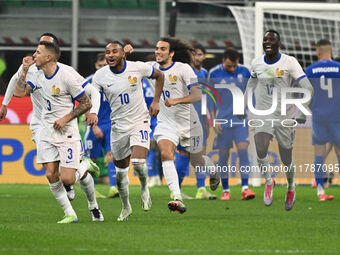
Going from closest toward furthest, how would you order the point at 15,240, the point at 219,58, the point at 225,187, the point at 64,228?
the point at 15,240 < the point at 64,228 < the point at 225,187 < the point at 219,58

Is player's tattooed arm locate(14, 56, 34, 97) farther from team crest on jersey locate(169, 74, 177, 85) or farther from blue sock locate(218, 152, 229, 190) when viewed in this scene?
blue sock locate(218, 152, 229, 190)

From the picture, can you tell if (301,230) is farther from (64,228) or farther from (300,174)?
(300,174)

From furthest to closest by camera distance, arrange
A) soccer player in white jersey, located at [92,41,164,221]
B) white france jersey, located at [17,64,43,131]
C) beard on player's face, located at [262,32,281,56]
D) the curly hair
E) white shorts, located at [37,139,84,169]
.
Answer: the curly hair, beard on player's face, located at [262,32,281,56], soccer player in white jersey, located at [92,41,164,221], white france jersey, located at [17,64,43,131], white shorts, located at [37,139,84,169]

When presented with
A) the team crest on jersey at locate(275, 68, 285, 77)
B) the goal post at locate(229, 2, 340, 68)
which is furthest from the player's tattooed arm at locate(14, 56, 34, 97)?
the goal post at locate(229, 2, 340, 68)

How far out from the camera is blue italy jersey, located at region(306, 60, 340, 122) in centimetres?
1473

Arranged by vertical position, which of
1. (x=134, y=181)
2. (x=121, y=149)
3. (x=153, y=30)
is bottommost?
(x=134, y=181)

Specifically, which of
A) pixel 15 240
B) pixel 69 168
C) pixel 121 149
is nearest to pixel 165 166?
pixel 121 149

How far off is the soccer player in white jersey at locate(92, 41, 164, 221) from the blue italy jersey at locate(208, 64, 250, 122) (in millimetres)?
4154

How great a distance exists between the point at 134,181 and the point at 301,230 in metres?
9.17

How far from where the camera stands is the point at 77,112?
1006 cm

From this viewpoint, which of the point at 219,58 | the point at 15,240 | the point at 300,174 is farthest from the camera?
the point at 219,58

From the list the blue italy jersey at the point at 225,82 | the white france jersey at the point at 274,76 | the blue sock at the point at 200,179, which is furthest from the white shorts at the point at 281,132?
the blue italy jersey at the point at 225,82

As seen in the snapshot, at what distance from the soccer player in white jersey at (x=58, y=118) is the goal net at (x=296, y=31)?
23.3 ft

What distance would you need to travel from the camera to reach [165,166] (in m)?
11.2
